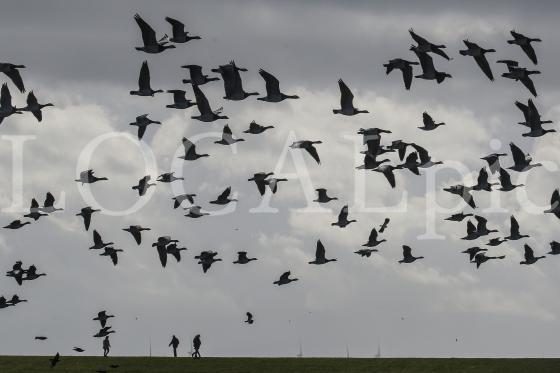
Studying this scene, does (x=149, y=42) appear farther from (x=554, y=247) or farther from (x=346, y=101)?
(x=554, y=247)

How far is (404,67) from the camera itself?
90375 mm

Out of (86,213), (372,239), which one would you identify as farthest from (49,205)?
(372,239)

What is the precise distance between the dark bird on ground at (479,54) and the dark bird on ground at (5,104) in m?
28.9

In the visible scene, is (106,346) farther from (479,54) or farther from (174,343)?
(479,54)

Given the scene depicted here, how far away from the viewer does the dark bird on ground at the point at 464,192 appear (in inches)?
3880

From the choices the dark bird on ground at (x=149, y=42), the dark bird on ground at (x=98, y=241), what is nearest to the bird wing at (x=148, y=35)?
the dark bird on ground at (x=149, y=42)

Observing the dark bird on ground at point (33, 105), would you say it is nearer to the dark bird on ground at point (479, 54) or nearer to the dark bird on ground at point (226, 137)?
the dark bird on ground at point (226, 137)
